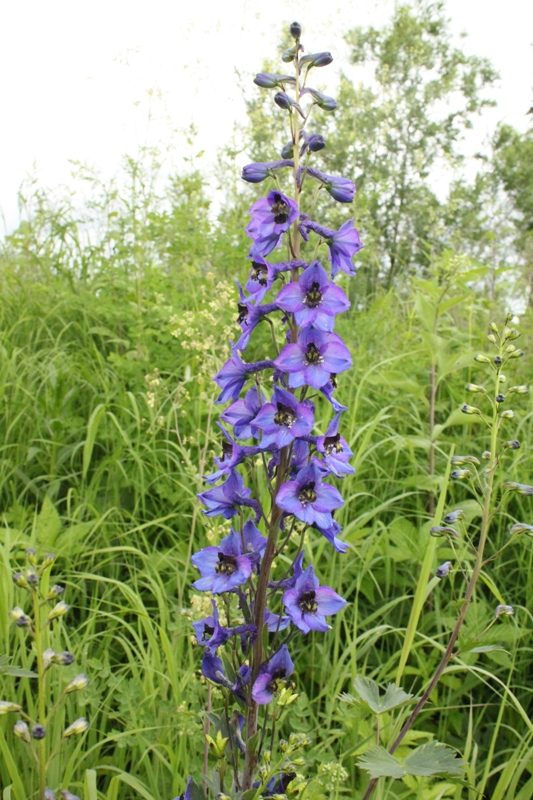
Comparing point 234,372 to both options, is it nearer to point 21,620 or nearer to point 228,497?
point 228,497

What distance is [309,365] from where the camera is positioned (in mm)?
1359

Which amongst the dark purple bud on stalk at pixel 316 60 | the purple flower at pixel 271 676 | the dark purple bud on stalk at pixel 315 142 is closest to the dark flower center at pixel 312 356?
the dark purple bud on stalk at pixel 315 142

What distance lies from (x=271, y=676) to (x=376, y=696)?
442 millimetres

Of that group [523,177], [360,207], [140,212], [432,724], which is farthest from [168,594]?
[523,177]

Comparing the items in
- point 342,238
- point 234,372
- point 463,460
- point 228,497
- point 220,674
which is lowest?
point 220,674

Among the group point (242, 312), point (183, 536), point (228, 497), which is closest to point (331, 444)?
point (228, 497)

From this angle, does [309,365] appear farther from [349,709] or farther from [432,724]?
[432,724]

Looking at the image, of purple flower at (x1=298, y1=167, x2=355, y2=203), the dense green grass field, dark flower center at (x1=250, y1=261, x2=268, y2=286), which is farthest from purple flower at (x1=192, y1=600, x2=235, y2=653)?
purple flower at (x1=298, y1=167, x2=355, y2=203)

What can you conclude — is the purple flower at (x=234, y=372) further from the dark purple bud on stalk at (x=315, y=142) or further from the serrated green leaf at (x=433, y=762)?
the serrated green leaf at (x=433, y=762)

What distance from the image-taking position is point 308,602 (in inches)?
55.1

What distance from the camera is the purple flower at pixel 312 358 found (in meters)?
1.34

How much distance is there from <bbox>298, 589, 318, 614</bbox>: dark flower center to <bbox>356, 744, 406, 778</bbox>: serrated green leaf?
373mm

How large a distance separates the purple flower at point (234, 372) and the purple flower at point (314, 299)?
142 mm

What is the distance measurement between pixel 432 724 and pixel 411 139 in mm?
23068
